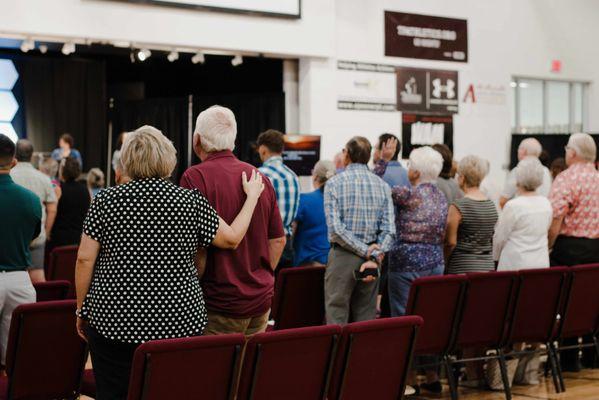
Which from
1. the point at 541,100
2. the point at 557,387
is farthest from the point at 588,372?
the point at 541,100

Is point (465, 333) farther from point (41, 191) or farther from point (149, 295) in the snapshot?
point (41, 191)

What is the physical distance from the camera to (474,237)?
239 inches

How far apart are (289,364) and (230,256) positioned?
533 mm

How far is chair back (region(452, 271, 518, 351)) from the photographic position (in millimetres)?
5500

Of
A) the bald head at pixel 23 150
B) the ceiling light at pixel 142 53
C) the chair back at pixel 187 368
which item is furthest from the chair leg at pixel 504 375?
the ceiling light at pixel 142 53

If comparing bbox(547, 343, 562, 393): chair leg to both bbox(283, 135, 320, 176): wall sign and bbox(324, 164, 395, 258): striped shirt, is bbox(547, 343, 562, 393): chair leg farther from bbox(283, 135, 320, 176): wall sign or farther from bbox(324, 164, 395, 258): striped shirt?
bbox(283, 135, 320, 176): wall sign

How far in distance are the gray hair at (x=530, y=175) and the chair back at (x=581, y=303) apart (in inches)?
26.9

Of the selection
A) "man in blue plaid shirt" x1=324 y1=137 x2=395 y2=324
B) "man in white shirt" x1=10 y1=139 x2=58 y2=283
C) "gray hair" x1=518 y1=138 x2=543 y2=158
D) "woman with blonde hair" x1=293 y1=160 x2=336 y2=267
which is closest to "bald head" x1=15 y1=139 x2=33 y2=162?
"man in white shirt" x1=10 y1=139 x2=58 y2=283

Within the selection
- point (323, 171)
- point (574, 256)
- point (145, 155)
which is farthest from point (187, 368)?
point (574, 256)

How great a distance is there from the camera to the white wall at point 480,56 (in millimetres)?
11367

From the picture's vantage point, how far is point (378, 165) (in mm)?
6824

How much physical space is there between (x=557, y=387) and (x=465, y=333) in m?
0.99

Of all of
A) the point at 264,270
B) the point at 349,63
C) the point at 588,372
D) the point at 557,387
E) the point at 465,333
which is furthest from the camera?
the point at 349,63

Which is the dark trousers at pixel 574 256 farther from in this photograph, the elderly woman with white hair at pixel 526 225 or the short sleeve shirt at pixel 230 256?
the short sleeve shirt at pixel 230 256
